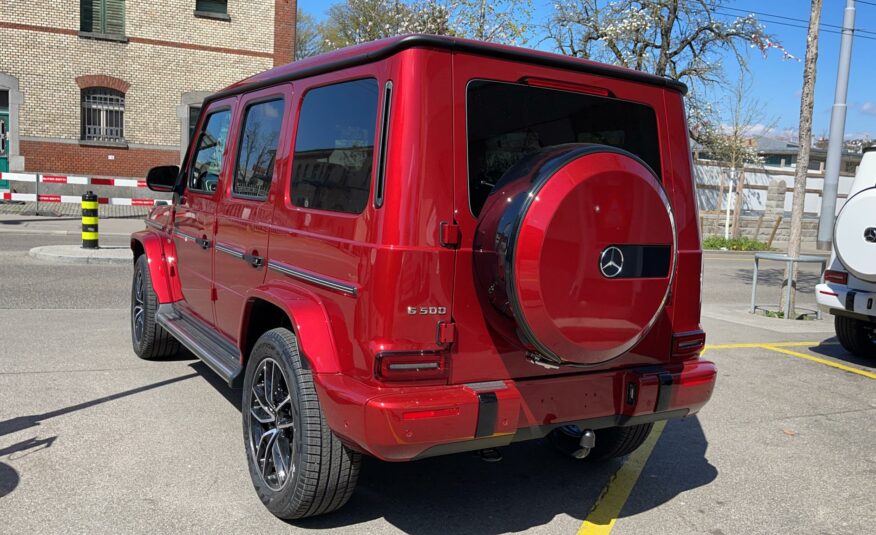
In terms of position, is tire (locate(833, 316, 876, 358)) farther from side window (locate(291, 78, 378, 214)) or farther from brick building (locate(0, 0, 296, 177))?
brick building (locate(0, 0, 296, 177))

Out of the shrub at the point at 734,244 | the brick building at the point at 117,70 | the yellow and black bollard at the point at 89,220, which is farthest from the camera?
the shrub at the point at 734,244

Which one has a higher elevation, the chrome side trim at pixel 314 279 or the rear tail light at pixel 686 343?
the chrome side trim at pixel 314 279

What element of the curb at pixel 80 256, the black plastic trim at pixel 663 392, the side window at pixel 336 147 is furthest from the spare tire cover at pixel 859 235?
the curb at pixel 80 256

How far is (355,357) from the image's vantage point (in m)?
3.13

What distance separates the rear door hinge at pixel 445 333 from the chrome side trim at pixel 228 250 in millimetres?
1650

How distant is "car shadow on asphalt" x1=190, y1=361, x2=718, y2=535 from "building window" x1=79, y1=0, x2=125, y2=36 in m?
21.9

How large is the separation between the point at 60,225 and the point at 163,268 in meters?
12.8

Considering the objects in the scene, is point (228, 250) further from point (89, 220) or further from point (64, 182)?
point (64, 182)

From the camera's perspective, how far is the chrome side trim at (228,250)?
14.1 feet

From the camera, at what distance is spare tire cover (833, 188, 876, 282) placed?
661 cm

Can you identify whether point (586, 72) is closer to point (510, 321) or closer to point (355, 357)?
point (510, 321)

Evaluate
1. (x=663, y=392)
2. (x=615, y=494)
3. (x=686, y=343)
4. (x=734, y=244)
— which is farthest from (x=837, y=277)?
(x=734, y=244)

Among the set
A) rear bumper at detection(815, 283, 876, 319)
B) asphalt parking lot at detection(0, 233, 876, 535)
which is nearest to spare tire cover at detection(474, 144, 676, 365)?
asphalt parking lot at detection(0, 233, 876, 535)

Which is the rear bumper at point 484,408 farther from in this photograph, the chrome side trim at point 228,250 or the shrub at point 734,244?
the shrub at point 734,244
